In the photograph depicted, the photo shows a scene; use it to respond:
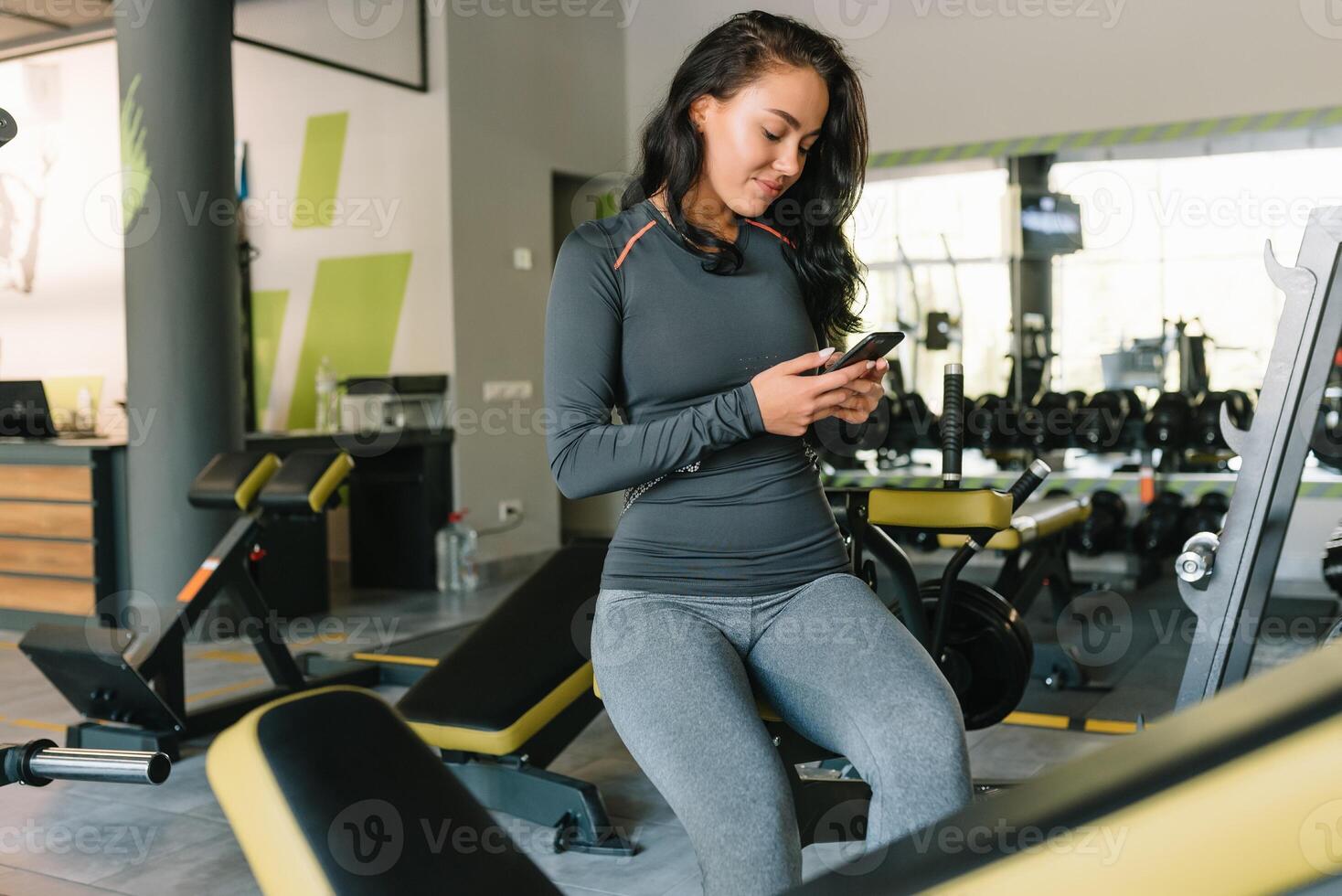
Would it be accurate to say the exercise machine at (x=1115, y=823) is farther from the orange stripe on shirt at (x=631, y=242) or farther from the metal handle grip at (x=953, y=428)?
the metal handle grip at (x=953, y=428)

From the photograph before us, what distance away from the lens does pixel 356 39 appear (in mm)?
6000

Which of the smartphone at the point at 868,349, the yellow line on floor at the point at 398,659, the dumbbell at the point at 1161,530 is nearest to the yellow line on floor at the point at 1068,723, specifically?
the yellow line on floor at the point at 398,659

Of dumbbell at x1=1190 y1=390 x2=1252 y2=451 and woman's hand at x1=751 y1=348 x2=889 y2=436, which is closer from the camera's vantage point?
woman's hand at x1=751 y1=348 x2=889 y2=436

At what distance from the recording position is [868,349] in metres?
1.42

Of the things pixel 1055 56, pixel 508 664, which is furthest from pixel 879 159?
pixel 508 664

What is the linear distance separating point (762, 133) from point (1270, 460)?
95 cm

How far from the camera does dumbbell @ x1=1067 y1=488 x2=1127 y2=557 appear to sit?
558 cm

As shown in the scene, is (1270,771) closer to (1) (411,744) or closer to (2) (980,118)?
(1) (411,744)

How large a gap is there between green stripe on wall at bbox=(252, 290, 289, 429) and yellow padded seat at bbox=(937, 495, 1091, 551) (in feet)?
14.2

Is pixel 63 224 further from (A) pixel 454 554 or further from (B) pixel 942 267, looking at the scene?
(B) pixel 942 267

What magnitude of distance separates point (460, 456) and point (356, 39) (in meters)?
2.19

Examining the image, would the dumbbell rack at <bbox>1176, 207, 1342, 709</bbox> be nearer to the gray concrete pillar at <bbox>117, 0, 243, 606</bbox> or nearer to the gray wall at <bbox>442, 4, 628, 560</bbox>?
the gray concrete pillar at <bbox>117, 0, 243, 606</bbox>

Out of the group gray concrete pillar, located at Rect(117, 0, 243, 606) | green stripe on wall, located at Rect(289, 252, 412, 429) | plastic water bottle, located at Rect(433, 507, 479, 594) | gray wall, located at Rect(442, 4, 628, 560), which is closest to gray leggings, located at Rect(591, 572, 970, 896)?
gray concrete pillar, located at Rect(117, 0, 243, 606)

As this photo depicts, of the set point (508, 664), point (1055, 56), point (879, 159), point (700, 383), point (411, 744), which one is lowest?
point (508, 664)
